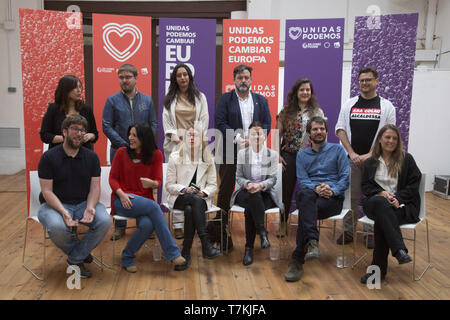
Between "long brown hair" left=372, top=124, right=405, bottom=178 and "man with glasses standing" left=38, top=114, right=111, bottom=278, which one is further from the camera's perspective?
"long brown hair" left=372, top=124, right=405, bottom=178

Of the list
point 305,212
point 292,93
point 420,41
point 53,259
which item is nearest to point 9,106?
point 53,259

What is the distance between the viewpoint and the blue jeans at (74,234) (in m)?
2.57

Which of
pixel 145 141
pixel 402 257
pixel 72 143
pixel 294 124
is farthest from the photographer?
pixel 294 124

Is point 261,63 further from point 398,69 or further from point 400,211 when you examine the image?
point 400,211

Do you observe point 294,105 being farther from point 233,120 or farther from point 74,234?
point 74,234

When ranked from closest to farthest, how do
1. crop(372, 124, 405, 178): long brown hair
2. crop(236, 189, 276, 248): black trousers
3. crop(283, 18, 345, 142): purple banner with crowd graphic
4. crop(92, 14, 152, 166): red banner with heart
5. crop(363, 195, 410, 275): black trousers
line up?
1. crop(363, 195, 410, 275): black trousers
2. crop(372, 124, 405, 178): long brown hair
3. crop(236, 189, 276, 248): black trousers
4. crop(92, 14, 152, 166): red banner with heart
5. crop(283, 18, 345, 142): purple banner with crowd graphic

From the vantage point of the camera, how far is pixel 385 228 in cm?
263

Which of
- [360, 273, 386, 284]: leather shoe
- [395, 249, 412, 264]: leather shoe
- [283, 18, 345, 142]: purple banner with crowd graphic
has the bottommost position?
[360, 273, 386, 284]: leather shoe

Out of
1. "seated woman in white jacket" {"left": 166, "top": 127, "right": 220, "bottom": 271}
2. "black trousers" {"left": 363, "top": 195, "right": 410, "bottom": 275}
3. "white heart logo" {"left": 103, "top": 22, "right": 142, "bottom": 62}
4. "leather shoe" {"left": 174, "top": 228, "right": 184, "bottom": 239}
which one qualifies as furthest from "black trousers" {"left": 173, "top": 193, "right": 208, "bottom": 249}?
"white heart logo" {"left": 103, "top": 22, "right": 142, "bottom": 62}

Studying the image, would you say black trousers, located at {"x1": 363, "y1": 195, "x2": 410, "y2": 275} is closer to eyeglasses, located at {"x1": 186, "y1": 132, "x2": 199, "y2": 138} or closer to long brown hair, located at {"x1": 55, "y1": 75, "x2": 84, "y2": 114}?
eyeglasses, located at {"x1": 186, "y1": 132, "x2": 199, "y2": 138}

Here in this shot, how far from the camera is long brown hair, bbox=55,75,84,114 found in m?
3.13

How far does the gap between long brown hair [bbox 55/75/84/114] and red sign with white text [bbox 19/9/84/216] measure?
76 cm

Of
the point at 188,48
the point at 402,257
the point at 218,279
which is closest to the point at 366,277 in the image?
the point at 402,257

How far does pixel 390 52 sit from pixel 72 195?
3527mm
